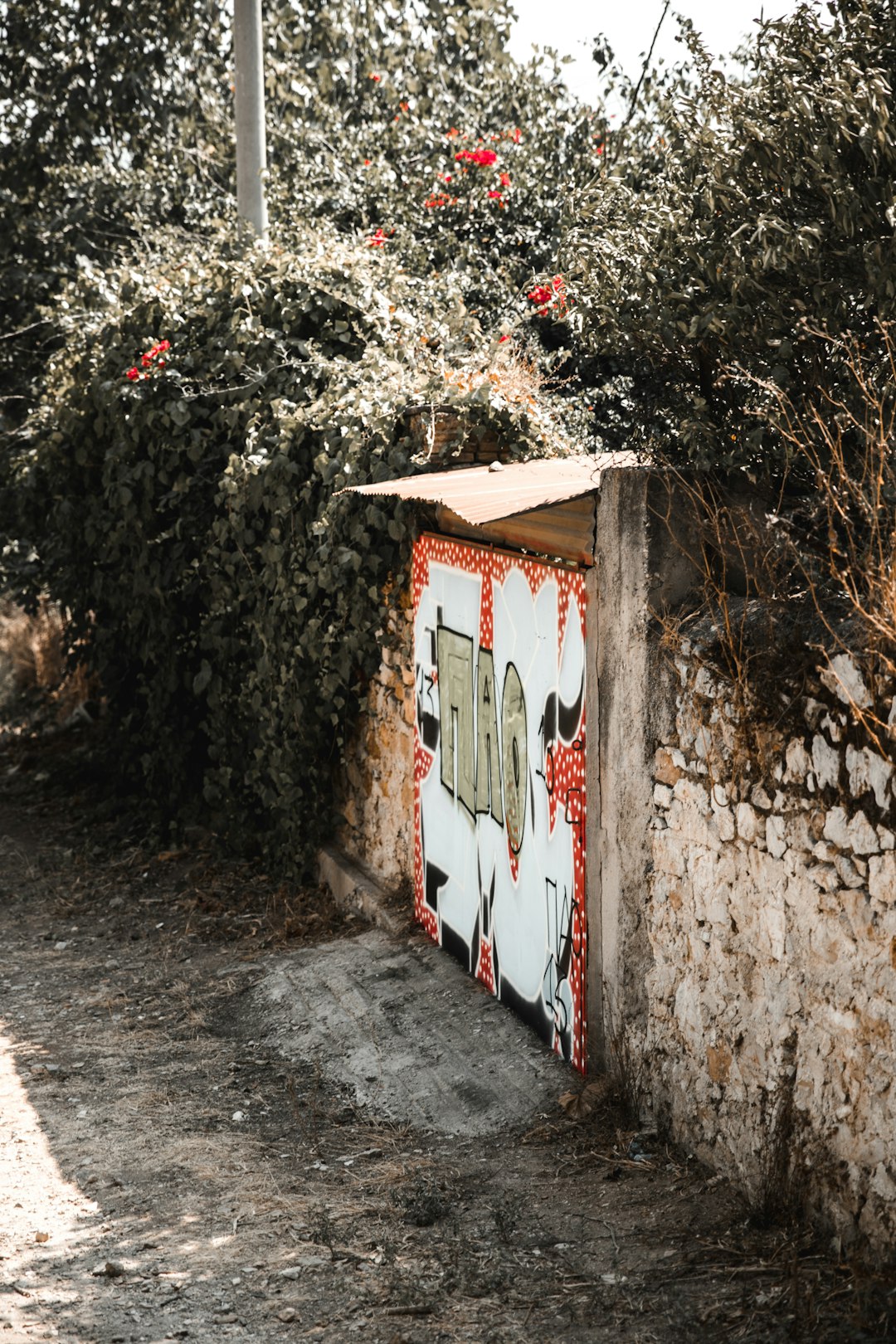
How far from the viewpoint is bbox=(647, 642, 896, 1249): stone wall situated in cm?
371

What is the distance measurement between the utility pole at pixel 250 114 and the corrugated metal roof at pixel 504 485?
4023mm

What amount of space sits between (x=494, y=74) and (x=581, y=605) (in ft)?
28.3

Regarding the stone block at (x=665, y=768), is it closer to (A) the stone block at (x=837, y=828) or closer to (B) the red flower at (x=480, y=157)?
(A) the stone block at (x=837, y=828)

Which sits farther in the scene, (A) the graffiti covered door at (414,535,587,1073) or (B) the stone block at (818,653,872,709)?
(A) the graffiti covered door at (414,535,587,1073)

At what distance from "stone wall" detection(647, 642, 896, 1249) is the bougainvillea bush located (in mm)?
2416

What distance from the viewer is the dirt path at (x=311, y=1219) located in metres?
3.92

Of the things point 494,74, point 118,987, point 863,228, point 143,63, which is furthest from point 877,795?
point 143,63

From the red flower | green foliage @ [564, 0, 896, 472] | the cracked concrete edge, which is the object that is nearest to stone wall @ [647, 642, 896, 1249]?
green foliage @ [564, 0, 896, 472]

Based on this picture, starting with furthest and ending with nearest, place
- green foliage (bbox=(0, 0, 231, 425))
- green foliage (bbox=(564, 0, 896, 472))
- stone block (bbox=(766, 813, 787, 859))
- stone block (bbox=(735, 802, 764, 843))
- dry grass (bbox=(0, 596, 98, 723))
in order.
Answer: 1. dry grass (bbox=(0, 596, 98, 723))
2. green foliage (bbox=(0, 0, 231, 425))
3. green foliage (bbox=(564, 0, 896, 472))
4. stone block (bbox=(735, 802, 764, 843))
5. stone block (bbox=(766, 813, 787, 859))

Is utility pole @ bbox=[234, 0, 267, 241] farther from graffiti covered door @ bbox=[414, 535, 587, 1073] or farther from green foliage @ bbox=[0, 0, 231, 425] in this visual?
graffiti covered door @ bbox=[414, 535, 587, 1073]

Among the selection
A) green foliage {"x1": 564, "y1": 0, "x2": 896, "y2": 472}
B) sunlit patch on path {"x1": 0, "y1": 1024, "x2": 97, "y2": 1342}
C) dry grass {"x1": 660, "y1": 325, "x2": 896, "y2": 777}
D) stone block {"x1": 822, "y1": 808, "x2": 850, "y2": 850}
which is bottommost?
sunlit patch on path {"x1": 0, "y1": 1024, "x2": 97, "y2": 1342}

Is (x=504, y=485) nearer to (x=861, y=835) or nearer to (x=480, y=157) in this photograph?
(x=861, y=835)

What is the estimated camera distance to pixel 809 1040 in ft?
13.1

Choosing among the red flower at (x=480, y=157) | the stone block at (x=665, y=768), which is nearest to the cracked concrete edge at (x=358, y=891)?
the stone block at (x=665, y=768)
